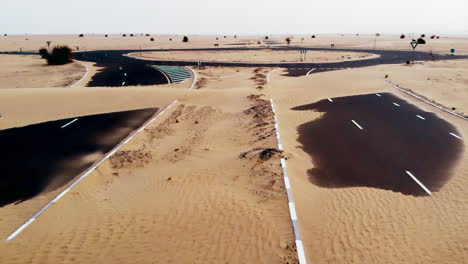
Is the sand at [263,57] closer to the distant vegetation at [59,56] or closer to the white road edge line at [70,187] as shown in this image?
the distant vegetation at [59,56]

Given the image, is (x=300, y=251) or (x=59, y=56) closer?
(x=300, y=251)

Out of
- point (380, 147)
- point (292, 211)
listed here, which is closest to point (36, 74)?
point (380, 147)

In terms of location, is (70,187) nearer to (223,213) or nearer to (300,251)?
(223,213)

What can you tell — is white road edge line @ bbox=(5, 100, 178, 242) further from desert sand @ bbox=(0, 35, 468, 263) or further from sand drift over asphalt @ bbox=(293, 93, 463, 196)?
sand drift over asphalt @ bbox=(293, 93, 463, 196)

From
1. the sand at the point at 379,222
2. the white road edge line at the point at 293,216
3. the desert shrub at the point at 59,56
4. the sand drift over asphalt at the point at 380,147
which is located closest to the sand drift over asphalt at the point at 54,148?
the white road edge line at the point at 293,216

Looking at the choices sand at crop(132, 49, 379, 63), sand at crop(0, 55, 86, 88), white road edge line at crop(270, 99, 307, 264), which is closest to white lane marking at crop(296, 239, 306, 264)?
white road edge line at crop(270, 99, 307, 264)
